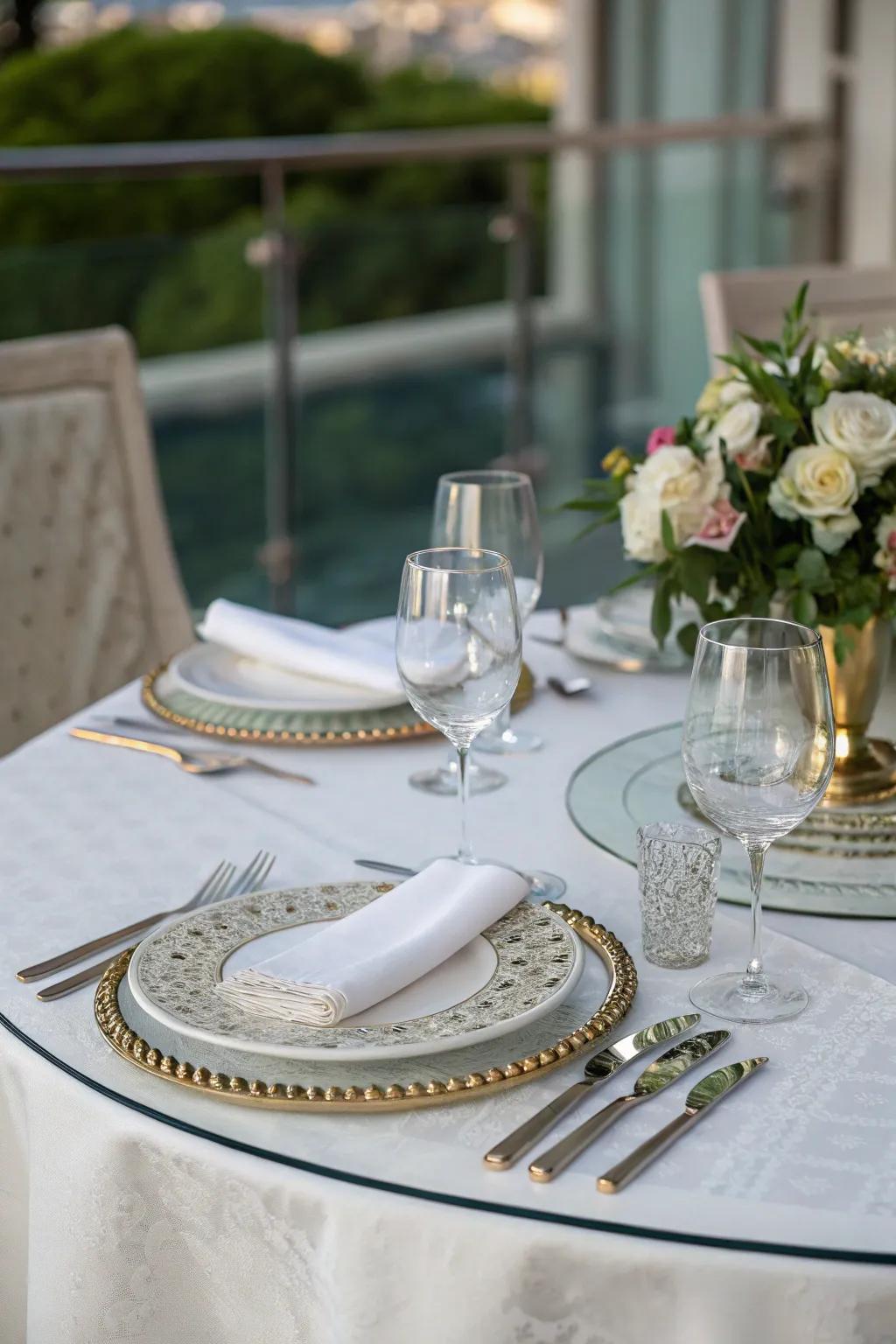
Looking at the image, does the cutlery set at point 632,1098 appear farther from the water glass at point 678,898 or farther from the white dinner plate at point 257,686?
the white dinner plate at point 257,686

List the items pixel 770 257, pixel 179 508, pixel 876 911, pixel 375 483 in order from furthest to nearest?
pixel 770 257
pixel 375 483
pixel 179 508
pixel 876 911

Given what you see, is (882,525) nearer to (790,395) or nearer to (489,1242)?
(790,395)

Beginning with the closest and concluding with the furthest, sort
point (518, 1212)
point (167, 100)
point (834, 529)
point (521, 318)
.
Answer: point (518, 1212)
point (834, 529)
point (521, 318)
point (167, 100)

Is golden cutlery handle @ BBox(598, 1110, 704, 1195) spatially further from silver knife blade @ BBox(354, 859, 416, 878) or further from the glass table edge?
silver knife blade @ BBox(354, 859, 416, 878)

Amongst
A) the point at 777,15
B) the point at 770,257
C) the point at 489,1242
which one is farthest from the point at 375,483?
the point at 489,1242

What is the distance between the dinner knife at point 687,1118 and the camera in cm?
78

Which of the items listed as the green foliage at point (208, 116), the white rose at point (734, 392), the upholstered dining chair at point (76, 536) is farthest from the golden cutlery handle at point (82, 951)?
the green foliage at point (208, 116)

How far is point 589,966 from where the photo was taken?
100cm

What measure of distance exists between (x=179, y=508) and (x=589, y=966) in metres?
2.92

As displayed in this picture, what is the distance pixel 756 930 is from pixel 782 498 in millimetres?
373

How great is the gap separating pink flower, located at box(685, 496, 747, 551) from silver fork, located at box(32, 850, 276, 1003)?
394 millimetres

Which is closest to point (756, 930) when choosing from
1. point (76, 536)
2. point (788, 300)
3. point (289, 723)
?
point (289, 723)

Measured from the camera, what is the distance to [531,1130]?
32.1 inches

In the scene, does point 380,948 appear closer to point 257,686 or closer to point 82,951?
point 82,951
